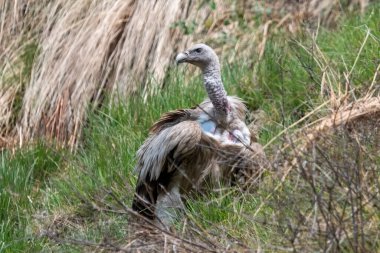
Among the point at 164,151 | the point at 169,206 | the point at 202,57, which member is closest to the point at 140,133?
the point at 202,57

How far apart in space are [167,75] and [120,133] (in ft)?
3.13

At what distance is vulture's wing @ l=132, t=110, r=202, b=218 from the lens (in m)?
6.43

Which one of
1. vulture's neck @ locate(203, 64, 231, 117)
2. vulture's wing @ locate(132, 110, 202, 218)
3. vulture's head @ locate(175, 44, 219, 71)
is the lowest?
vulture's wing @ locate(132, 110, 202, 218)

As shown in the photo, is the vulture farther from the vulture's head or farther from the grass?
the grass

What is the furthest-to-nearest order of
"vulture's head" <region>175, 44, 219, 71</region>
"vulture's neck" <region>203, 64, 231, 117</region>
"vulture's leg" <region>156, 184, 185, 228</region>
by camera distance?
"vulture's head" <region>175, 44, 219, 71</region>
"vulture's neck" <region>203, 64, 231, 117</region>
"vulture's leg" <region>156, 184, 185, 228</region>

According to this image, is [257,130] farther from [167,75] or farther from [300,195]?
[300,195]

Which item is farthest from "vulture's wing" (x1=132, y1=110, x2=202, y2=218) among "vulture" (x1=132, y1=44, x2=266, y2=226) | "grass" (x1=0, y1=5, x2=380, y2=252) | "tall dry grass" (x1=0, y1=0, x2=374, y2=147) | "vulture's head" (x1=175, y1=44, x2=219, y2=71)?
"tall dry grass" (x1=0, y1=0, x2=374, y2=147)

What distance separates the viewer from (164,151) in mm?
6496

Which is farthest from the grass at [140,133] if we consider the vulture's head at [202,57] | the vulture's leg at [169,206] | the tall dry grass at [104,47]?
the vulture's head at [202,57]

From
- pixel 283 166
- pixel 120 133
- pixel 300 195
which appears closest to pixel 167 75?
pixel 120 133

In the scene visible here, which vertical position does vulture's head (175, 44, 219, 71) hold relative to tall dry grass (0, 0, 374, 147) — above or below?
above

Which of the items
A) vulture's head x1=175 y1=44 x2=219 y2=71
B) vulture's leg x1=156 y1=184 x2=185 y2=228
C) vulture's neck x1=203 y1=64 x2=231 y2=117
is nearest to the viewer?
vulture's leg x1=156 y1=184 x2=185 y2=228

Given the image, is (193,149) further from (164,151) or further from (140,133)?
(140,133)

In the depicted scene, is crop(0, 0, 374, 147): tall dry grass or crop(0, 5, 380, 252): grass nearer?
crop(0, 5, 380, 252): grass
